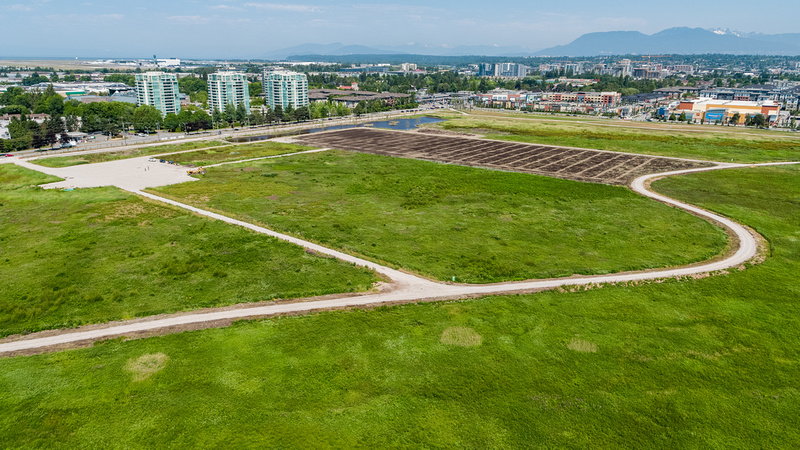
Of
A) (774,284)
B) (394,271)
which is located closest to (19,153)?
(394,271)

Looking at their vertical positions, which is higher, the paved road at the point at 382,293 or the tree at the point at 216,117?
the tree at the point at 216,117

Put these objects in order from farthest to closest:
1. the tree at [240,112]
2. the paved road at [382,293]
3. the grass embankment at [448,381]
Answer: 1. the tree at [240,112]
2. the paved road at [382,293]
3. the grass embankment at [448,381]

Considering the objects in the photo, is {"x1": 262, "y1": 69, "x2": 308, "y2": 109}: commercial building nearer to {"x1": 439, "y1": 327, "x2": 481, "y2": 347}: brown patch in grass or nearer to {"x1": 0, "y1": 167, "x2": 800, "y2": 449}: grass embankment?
{"x1": 0, "y1": 167, "x2": 800, "y2": 449}: grass embankment

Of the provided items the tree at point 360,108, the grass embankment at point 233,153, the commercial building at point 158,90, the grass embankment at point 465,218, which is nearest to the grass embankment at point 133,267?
the grass embankment at point 465,218

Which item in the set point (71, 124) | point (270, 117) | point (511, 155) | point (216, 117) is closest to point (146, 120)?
point (71, 124)

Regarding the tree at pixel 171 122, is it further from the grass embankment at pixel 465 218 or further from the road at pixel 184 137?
the grass embankment at pixel 465 218

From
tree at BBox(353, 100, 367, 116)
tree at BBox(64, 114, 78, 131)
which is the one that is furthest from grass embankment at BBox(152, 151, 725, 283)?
tree at BBox(353, 100, 367, 116)
